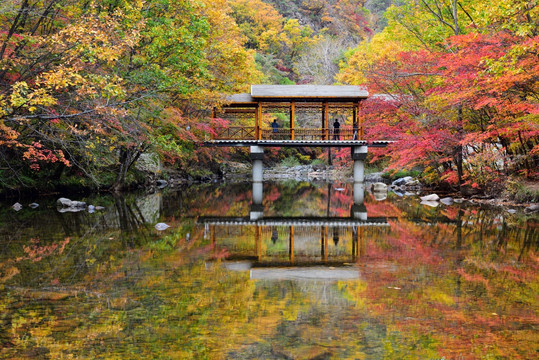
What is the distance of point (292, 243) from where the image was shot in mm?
9344

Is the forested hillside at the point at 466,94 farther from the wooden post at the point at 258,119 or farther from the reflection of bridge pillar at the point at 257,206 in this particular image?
the reflection of bridge pillar at the point at 257,206

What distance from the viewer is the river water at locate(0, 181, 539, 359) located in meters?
4.14

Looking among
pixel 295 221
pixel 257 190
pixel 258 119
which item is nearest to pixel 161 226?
pixel 295 221

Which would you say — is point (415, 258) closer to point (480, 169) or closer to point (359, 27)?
point (480, 169)

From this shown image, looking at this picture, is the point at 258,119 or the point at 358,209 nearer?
the point at 358,209

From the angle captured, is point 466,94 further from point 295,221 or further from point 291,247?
point 291,247

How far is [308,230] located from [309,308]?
612 cm

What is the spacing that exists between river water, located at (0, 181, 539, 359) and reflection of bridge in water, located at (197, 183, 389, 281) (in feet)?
0.12

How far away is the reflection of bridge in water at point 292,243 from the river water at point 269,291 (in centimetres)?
4

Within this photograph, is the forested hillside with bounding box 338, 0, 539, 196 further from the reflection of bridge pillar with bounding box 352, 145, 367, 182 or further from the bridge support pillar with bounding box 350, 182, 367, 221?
the bridge support pillar with bounding box 350, 182, 367, 221

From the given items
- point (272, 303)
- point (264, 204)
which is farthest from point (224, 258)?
point (264, 204)

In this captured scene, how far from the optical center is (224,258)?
25.6 feet

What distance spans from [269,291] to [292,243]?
3585 mm

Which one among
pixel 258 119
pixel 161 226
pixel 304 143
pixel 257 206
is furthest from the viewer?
pixel 258 119
